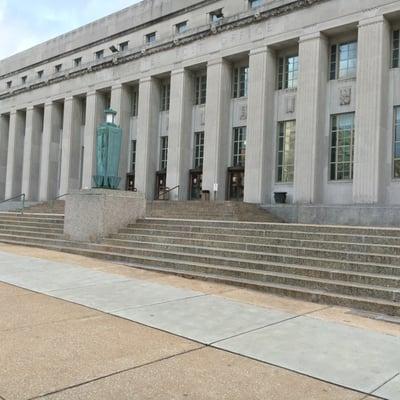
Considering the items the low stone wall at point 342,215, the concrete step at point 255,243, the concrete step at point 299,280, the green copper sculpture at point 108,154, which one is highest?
the green copper sculpture at point 108,154

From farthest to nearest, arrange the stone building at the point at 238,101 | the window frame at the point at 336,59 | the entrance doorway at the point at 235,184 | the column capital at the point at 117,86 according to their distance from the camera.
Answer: the column capital at the point at 117,86 < the entrance doorway at the point at 235,184 < the window frame at the point at 336,59 < the stone building at the point at 238,101

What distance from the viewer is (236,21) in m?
27.6

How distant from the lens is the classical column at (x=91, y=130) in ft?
117

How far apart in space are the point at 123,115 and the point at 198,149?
23.3 ft

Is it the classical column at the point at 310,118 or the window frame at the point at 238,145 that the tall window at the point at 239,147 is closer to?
the window frame at the point at 238,145

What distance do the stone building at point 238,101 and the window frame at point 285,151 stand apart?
0.08 metres

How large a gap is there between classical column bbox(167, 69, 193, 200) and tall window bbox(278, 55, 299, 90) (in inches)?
252

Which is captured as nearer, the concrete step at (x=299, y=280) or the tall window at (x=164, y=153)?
the concrete step at (x=299, y=280)

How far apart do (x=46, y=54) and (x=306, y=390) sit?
45.9 m

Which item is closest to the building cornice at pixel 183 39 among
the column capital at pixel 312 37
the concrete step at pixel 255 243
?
the column capital at pixel 312 37

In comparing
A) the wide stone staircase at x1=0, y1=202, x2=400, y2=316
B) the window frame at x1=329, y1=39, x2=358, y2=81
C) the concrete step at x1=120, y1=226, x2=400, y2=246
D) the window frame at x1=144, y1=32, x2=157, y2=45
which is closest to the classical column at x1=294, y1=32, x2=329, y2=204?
the window frame at x1=329, y1=39, x2=358, y2=81

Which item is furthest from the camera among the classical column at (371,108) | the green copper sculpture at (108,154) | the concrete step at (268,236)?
the classical column at (371,108)

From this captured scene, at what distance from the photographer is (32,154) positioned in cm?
4153

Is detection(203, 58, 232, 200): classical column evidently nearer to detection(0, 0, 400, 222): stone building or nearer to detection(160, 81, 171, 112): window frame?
detection(0, 0, 400, 222): stone building
